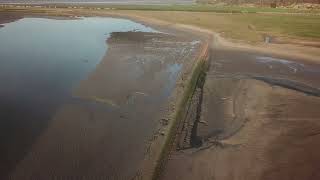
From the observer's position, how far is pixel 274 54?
34250 millimetres

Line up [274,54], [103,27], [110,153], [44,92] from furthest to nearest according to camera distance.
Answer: [103,27]
[274,54]
[44,92]
[110,153]

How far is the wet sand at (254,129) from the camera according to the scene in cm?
1377

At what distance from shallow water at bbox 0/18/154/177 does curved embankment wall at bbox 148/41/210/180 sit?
17.1 feet

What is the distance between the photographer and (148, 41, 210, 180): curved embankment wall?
13.7 metres

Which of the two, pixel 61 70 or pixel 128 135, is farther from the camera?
pixel 61 70

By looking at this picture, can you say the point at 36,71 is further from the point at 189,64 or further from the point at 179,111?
the point at 179,111

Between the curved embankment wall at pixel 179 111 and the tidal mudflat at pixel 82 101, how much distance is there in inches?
30.8

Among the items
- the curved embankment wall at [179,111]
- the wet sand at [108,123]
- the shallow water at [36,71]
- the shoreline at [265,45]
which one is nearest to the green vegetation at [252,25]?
the shoreline at [265,45]

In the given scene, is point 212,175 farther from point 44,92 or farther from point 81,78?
point 81,78

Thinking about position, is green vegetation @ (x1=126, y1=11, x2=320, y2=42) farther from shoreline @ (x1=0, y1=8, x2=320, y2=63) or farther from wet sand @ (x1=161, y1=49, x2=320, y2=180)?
wet sand @ (x1=161, y1=49, x2=320, y2=180)

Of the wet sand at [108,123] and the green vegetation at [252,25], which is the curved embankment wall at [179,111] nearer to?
the wet sand at [108,123]

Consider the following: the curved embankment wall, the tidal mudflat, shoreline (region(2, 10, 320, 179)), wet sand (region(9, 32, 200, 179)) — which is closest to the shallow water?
the tidal mudflat

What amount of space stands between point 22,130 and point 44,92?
538cm

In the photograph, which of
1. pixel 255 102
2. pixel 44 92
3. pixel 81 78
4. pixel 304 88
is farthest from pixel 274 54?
pixel 44 92
